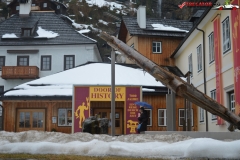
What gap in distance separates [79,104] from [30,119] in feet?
23.6

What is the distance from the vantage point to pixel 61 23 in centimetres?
4362

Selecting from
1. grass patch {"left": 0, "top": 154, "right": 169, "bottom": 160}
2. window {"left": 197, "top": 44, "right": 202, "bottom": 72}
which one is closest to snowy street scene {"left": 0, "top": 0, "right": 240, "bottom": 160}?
grass patch {"left": 0, "top": 154, "right": 169, "bottom": 160}

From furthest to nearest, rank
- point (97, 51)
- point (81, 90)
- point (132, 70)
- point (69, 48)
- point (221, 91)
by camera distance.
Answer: point (97, 51) → point (69, 48) → point (132, 70) → point (81, 90) → point (221, 91)

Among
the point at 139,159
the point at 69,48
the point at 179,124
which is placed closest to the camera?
the point at 139,159

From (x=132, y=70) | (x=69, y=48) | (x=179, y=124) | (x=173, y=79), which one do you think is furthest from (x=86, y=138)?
(x=69, y=48)

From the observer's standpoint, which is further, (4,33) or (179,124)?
(4,33)

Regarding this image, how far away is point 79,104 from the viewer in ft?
68.1

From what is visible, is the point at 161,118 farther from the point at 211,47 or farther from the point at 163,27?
the point at 163,27

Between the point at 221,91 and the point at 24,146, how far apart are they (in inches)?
520

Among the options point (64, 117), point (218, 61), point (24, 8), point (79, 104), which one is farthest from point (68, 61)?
point (218, 61)

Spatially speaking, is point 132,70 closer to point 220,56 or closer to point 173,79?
point 220,56

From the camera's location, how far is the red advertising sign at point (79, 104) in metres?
20.4

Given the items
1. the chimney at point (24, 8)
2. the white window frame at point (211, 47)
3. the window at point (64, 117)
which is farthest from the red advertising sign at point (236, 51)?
the chimney at point (24, 8)

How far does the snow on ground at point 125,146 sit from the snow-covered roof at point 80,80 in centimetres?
1561
